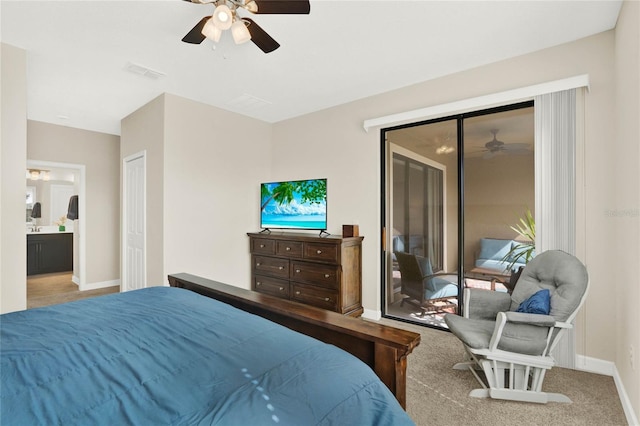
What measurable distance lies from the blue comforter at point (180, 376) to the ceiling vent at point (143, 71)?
2.55m

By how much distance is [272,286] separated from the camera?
166 inches

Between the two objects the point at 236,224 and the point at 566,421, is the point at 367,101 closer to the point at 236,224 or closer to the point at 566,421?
the point at 236,224

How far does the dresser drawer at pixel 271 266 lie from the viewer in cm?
406

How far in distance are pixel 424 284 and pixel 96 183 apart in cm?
549

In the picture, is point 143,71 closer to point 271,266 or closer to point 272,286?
point 271,266

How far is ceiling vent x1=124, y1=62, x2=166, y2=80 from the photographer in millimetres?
3037

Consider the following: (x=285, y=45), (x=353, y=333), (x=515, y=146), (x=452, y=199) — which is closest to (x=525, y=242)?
(x=452, y=199)

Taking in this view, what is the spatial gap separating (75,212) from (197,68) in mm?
4563

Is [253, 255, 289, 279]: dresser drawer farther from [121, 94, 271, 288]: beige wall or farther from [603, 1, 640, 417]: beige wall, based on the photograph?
[603, 1, 640, 417]: beige wall

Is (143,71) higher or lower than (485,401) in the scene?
higher

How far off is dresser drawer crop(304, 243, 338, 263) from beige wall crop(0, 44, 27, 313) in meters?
2.70

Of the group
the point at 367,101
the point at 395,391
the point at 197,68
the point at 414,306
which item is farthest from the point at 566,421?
the point at 197,68

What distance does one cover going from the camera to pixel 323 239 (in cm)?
362

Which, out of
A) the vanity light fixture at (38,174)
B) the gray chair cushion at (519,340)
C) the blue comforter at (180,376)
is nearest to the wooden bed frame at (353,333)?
the blue comforter at (180,376)
